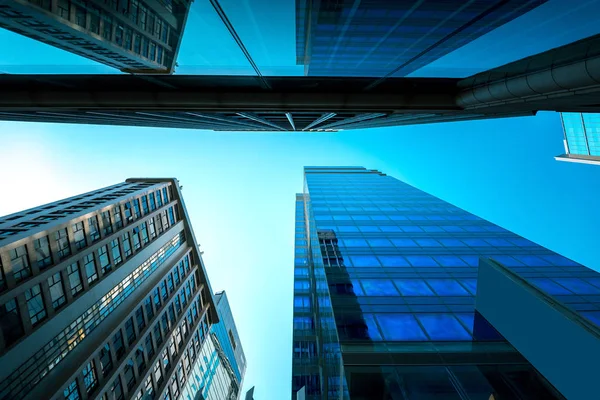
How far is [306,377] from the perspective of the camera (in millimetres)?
34000

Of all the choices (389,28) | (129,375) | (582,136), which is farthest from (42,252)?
(582,136)

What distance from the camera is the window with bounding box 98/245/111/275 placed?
42094 millimetres

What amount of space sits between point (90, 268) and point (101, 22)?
40.3 m

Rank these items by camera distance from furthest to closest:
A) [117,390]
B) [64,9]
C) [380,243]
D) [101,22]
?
[117,390] < [380,243] < [101,22] < [64,9]

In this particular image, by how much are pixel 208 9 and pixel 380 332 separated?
16.1m

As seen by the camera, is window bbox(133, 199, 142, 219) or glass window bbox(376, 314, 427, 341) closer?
glass window bbox(376, 314, 427, 341)

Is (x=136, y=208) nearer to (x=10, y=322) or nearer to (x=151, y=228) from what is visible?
(x=151, y=228)

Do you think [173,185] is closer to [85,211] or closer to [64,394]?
[85,211]

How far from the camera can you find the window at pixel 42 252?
31.9 metres

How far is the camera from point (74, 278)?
3691 cm

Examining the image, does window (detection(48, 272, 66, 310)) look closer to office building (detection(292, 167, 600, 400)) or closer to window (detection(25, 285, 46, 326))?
window (detection(25, 285, 46, 326))

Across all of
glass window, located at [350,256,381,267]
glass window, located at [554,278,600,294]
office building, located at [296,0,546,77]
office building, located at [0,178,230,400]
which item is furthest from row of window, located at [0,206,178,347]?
glass window, located at [554,278,600,294]

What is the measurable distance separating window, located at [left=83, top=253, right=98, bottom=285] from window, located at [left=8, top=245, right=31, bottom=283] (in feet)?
26.3

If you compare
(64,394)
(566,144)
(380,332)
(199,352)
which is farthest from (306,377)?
(566,144)
